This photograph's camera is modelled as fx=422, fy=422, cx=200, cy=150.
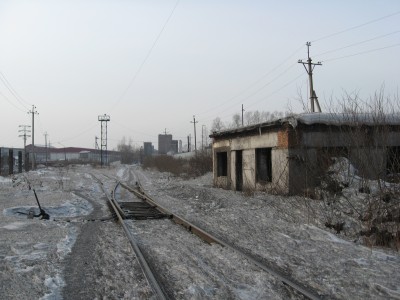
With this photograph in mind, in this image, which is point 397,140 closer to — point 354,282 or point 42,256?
point 354,282

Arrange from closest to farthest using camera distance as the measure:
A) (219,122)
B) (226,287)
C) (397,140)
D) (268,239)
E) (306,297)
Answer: (306,297) → (226,287) → (268,239) → (397,140) → (219,122)

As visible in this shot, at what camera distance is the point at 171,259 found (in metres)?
7.46

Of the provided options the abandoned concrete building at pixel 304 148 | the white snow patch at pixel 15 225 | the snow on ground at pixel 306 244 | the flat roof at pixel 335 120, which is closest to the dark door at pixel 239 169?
the abandoned concrete building at pixel 304 148

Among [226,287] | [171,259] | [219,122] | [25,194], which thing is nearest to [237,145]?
[25,194]

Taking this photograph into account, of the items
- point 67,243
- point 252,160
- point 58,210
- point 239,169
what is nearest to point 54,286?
point 67,243

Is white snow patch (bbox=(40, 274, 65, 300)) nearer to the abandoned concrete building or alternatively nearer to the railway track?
the railway track

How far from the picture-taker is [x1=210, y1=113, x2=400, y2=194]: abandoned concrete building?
11078 millimetres

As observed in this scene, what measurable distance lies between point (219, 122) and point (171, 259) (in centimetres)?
9307

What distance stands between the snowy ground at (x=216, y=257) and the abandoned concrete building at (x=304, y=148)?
1277mm

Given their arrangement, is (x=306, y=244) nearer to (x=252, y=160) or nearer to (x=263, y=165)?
(x=252, y=160)

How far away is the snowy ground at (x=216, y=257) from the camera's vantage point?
19.2 feet

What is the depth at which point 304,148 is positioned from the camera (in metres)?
15.1

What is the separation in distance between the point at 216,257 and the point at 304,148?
854 centimetres

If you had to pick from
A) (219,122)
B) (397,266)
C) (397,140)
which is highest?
(219,122)
